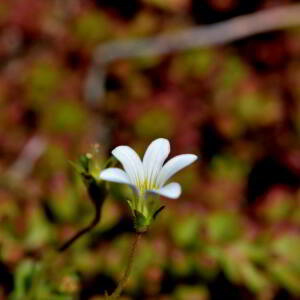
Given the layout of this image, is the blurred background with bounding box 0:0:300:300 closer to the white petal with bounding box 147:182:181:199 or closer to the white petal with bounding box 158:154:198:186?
the white petal with bounding box 158:154:198:186

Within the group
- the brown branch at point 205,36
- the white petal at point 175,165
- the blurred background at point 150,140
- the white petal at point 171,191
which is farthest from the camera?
the brown branch at point 205,36

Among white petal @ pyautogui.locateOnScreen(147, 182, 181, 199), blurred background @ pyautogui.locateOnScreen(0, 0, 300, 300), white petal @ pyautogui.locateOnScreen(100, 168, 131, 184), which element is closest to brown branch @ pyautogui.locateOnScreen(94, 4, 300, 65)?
blurred background @ pyautogui.locateOnScreen(0, 0, 300, 300)

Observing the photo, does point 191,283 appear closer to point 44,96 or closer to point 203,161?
point 203,161

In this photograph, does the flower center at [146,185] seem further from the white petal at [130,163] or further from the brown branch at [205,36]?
the brown branch at [205,36]

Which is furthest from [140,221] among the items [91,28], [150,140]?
[91,28]

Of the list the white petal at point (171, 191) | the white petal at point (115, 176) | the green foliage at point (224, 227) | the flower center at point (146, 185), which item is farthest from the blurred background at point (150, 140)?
the white petal at point (171, 191)
